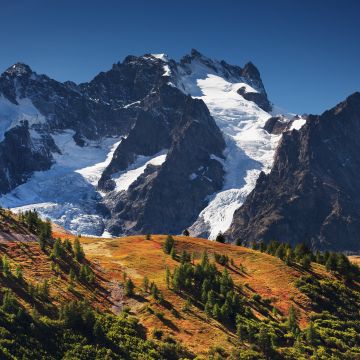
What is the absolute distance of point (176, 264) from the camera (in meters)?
115

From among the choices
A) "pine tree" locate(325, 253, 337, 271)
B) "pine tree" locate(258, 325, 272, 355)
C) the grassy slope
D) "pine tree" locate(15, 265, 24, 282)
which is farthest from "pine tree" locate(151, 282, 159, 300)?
"pine tree" locate(325, 253, 337, 271)

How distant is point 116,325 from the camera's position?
A: 78000 mm

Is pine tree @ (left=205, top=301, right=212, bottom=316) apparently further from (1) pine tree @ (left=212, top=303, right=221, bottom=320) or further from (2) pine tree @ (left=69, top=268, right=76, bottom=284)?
(2) pine tree @ (left=69, top=268, right=76, bottom=284)

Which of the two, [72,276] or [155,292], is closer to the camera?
→ [155,292]

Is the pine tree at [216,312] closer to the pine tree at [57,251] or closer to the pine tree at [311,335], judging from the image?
the pine tree at [311,335]

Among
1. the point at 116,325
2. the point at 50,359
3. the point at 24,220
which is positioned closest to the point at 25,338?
the point at 50,359

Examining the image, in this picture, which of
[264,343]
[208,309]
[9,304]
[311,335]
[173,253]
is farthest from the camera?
[173,253]

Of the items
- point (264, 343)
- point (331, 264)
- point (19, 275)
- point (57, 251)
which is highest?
point (331, 264)

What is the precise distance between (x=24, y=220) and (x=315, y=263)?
60.4 m

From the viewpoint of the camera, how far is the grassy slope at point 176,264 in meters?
82.4

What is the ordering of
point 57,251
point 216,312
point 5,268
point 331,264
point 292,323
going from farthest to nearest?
1. point 331,264
2. point 57,251
3. point 292,323
4. point 216,312
5. point 5,268

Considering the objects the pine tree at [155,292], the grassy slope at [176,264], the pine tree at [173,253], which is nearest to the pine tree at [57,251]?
the grassy slope at [176,264]

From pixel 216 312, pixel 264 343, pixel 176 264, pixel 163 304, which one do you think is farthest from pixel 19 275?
pixel 176 264

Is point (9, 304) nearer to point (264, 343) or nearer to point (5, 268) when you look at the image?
point (5, 268)
